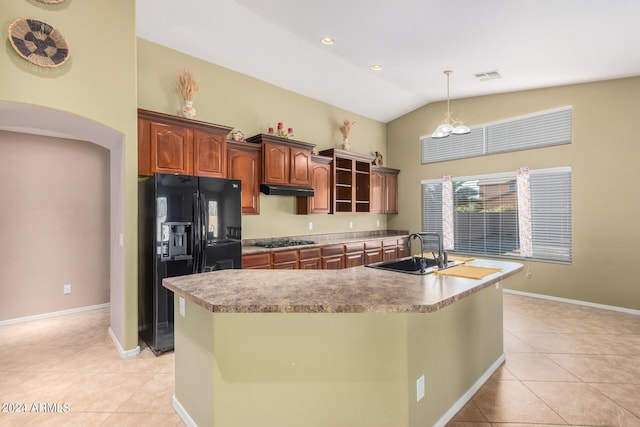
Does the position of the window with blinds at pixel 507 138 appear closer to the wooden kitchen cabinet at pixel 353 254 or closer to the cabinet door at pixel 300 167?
the wooden kitchen cabinet at pixel 353 254

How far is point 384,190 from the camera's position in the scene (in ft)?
21.2

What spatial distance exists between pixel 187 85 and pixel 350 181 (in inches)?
122

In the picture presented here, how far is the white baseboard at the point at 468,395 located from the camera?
2.03m

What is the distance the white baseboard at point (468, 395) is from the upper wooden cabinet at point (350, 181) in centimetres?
328

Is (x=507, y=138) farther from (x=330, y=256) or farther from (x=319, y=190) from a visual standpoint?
(x=330, y=256)

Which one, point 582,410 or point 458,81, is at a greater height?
point 458,81

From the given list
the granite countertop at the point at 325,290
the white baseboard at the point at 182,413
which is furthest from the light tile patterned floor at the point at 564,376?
the white baseboard at the point at 182,413

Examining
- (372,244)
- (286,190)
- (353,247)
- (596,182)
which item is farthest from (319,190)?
(596,182)

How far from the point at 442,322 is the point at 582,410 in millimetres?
1290

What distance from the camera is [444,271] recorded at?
2.37 m

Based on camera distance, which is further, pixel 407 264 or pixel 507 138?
pixel 507 138

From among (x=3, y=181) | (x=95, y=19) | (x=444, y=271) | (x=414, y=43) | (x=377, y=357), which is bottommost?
(x=377, y=357)

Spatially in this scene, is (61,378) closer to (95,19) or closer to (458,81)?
(95,19)

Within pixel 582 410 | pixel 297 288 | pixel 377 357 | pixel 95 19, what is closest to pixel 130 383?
pixel 297 288
